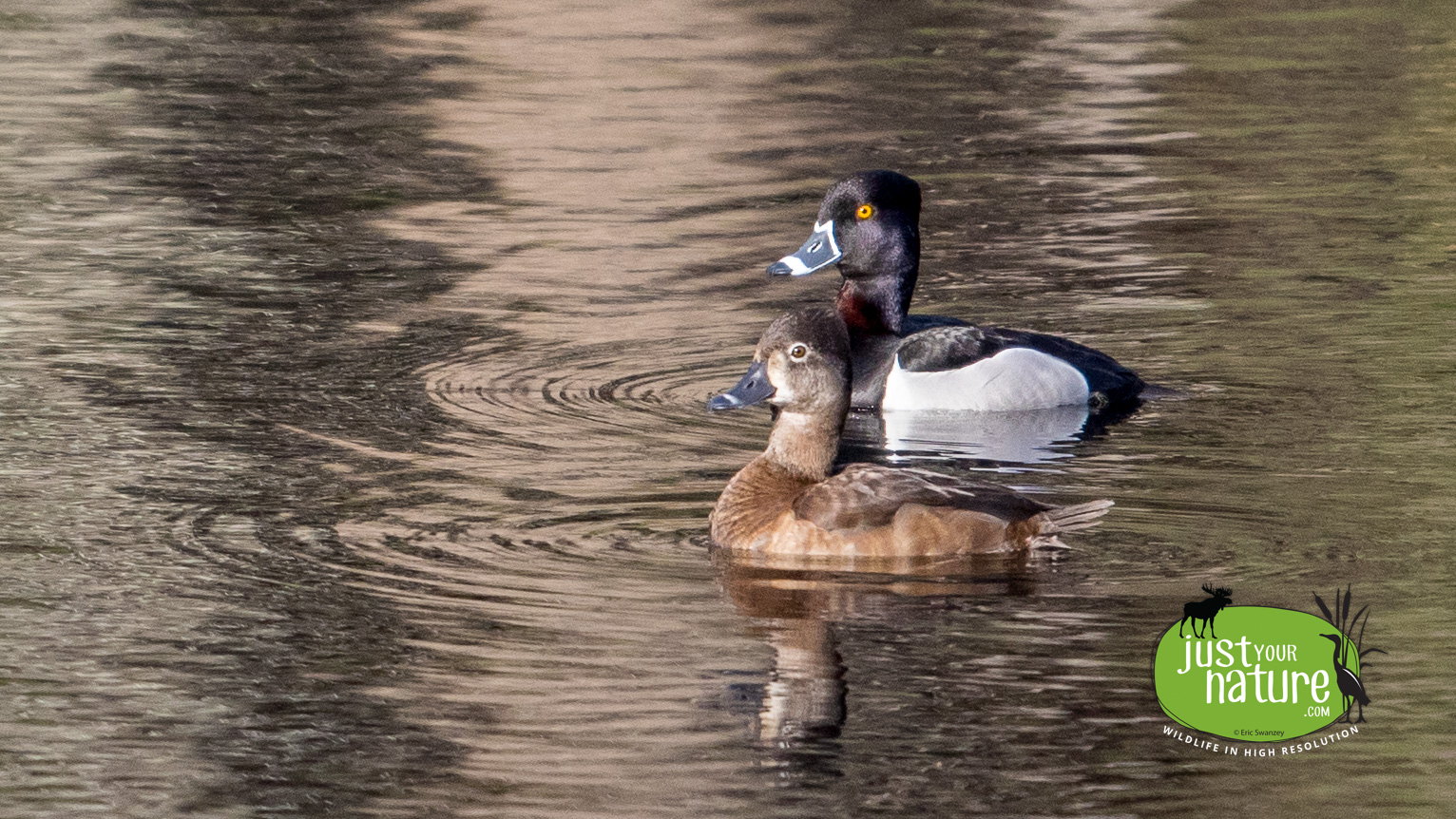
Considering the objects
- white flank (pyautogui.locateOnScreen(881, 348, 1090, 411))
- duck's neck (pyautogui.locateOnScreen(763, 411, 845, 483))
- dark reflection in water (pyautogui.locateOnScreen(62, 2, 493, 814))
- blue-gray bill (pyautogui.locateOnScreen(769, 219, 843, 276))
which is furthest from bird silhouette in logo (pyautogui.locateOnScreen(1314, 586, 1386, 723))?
blue-gray bill (pyautogui.locateOnScreen(769, 219, 843, 276))

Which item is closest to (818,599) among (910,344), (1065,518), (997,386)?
(1065,518)

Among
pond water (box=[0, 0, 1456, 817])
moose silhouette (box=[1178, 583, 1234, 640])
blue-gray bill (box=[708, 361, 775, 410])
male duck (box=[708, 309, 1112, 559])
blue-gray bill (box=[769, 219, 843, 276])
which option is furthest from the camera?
blue-gray bill (box=[769, 219, 843, 276])

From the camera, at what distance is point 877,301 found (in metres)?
12.9

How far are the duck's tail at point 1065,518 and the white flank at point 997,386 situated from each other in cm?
329

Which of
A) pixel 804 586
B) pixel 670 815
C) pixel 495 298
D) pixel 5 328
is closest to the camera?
pixel 670 815

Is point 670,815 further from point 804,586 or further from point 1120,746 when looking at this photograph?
point 804,586

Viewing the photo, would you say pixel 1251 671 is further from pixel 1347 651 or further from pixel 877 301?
pixel 877 301

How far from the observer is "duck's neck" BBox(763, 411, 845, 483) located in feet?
29.6

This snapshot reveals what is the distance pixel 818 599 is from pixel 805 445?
1.19 meters

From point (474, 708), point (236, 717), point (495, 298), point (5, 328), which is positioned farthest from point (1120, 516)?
point (5, 328)

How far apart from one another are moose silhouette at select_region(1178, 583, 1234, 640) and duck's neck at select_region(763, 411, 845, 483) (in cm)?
180

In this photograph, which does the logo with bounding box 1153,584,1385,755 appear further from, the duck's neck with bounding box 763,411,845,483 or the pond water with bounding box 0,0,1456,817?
the duck's neck with bounding box 763,411,845,483

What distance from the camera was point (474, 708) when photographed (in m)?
7.02

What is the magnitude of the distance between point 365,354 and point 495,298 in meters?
1.74
